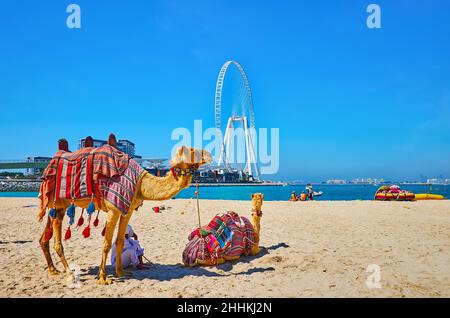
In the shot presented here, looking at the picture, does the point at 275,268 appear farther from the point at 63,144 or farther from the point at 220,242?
the point at 63,144

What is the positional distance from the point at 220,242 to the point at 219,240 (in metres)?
0.05

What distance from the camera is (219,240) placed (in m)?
6.59

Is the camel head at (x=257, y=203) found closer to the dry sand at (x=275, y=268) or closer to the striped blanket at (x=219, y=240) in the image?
the striped blanket at (x=219, y=240)

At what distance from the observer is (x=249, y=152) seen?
84.7m

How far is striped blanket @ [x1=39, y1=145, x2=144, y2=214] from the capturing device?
538 cm

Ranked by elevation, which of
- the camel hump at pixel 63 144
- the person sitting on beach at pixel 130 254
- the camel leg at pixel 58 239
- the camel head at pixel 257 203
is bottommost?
the person sitting on beach at pixel 130 254

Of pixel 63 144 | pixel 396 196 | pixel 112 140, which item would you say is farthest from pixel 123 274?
pixel 396 196

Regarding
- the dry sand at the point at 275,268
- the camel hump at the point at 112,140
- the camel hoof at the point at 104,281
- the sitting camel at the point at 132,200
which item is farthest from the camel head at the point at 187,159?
the camel hoof at the point at 104,281

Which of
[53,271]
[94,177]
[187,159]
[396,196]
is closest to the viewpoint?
[187,159]

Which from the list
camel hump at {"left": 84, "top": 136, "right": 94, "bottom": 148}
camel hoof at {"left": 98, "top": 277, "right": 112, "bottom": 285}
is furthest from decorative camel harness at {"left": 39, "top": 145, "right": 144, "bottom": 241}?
camel hoof at {"left": 98, "top": 277, "right": 112, "bottom": 285}

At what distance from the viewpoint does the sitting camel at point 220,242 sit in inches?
254

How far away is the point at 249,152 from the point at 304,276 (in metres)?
79.4

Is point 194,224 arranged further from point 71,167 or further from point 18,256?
point 71,167

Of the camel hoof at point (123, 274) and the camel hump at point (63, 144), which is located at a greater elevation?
the camel hump at point (63, 144)
